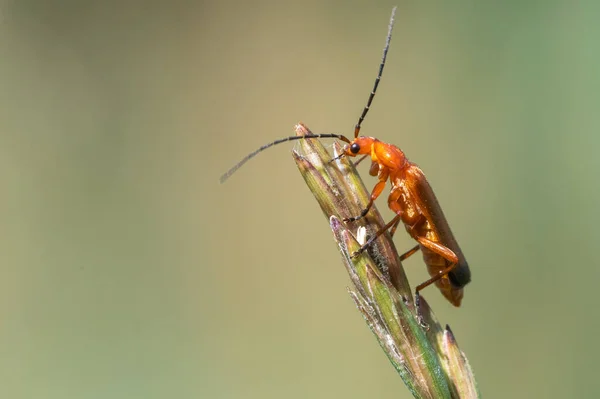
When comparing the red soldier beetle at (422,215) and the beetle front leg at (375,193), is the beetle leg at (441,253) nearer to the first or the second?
the red soldier beetle at (422,215)

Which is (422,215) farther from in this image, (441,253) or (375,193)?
(375,193)

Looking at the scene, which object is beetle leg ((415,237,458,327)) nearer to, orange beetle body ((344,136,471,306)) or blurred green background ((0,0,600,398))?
orange beetle body ((344,136,471,306))

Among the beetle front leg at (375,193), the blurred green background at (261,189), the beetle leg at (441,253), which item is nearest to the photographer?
the beetle front leg at (375,193)

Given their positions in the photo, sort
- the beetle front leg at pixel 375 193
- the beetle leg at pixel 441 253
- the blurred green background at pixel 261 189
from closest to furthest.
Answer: the beetle front leg at pixel 375 193
the beetle leg at pixel 441 253
the blurred green background at pixel 261 189

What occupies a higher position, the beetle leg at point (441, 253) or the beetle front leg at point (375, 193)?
the beetle front leg at point (375, 193)

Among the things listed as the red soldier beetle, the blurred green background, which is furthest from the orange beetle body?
the blurred green background

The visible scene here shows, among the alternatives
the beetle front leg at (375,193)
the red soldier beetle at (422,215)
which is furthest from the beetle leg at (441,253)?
the beetle front leg at (375,193)

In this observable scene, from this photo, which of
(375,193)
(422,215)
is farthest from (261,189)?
(375,193)

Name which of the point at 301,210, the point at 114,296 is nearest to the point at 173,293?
the point at 114,296

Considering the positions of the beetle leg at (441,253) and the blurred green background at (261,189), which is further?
the blurred green background at (261,189)
